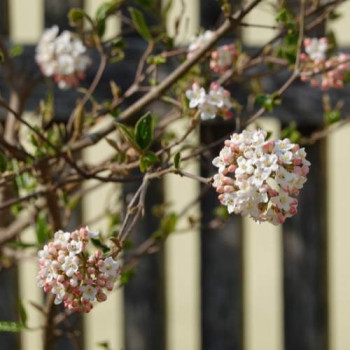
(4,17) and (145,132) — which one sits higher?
(4,17)

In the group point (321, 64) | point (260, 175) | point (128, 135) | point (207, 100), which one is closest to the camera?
point (260, 175)

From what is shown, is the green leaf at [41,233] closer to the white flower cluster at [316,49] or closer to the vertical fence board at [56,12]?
the white flower cluster at [316,49]

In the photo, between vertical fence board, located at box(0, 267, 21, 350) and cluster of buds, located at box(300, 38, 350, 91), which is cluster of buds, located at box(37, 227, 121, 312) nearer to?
cluster of buds, located at box(300, 38, 350, 91)

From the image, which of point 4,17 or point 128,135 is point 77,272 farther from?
point 4,17

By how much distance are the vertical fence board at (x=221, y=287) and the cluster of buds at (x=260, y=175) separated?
1504mm

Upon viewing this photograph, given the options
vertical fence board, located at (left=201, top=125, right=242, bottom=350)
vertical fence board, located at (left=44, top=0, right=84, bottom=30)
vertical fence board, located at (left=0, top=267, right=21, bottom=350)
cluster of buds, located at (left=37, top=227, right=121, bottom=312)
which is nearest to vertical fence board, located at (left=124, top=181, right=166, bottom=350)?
vertical fence board, located at (left=201, top=125, right=242, bottom=350)

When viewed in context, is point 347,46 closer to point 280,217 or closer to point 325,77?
point 325,77

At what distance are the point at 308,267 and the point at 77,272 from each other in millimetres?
1573

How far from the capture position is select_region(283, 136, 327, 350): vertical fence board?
2.36 meters

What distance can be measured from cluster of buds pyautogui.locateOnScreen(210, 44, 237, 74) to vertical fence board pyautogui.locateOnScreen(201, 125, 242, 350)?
1022 mm

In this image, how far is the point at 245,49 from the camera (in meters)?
2.19

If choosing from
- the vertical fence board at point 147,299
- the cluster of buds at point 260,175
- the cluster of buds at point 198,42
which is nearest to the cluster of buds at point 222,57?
the cluster of buds at point 198,42

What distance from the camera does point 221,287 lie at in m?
2.42

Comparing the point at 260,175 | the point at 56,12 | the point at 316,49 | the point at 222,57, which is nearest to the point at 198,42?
the point at 222,57
